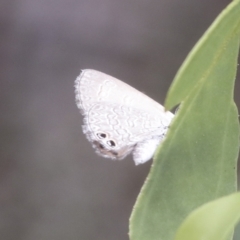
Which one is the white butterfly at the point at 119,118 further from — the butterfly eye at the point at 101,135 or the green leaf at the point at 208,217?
the green leaf at the point at 208,217

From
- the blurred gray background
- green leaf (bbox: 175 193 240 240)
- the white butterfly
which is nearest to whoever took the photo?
green leaf (bbox: 175 193 240 240)

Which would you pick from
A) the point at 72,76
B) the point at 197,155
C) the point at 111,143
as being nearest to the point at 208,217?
the point at 197,155

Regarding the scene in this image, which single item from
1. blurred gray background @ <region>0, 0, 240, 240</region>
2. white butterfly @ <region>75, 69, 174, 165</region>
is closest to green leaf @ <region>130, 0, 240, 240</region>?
white butterfly @ <region>75, 69, 174, 165</region>

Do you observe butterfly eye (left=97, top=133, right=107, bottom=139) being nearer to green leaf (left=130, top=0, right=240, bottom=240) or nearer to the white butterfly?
the white butterfly

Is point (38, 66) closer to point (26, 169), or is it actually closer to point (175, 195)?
point (26, 169)

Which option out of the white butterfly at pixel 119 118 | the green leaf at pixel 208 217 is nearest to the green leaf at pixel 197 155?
the green leaf at pixel 208 217
